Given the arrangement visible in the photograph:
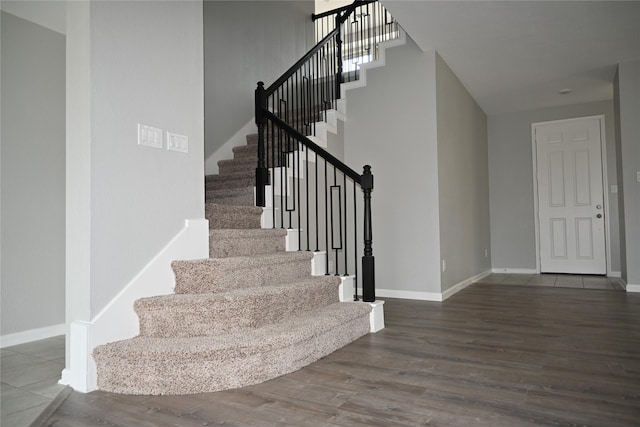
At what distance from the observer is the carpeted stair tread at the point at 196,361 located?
192cm

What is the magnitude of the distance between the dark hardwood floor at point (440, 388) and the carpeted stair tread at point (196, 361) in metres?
0.05

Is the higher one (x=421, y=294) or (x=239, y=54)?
(x=239, y=54)

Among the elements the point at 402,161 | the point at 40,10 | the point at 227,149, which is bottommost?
the point at 402,161

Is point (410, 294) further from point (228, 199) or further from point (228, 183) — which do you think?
point (228, 183)

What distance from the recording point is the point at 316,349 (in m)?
2.39

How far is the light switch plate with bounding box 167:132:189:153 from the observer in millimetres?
2502

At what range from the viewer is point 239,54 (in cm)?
544

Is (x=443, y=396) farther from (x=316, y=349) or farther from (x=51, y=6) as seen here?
(x=51, y=6)

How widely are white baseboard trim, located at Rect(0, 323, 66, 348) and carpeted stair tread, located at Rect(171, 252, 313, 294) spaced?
1383 mm

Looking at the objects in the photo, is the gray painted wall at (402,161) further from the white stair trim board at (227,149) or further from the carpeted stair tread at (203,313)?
the carpeted stair tread at (203,313)

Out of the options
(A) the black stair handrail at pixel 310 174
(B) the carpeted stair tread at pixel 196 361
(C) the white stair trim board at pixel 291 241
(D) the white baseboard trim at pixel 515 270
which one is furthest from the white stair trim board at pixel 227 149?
(D) the white baseboard trim at pixel 515 270

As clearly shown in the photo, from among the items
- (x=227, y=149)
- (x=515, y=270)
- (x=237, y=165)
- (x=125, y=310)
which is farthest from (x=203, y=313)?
(x=515, y=270)

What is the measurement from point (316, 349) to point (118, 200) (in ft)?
4.28

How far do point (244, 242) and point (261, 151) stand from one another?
1268 millimetres
